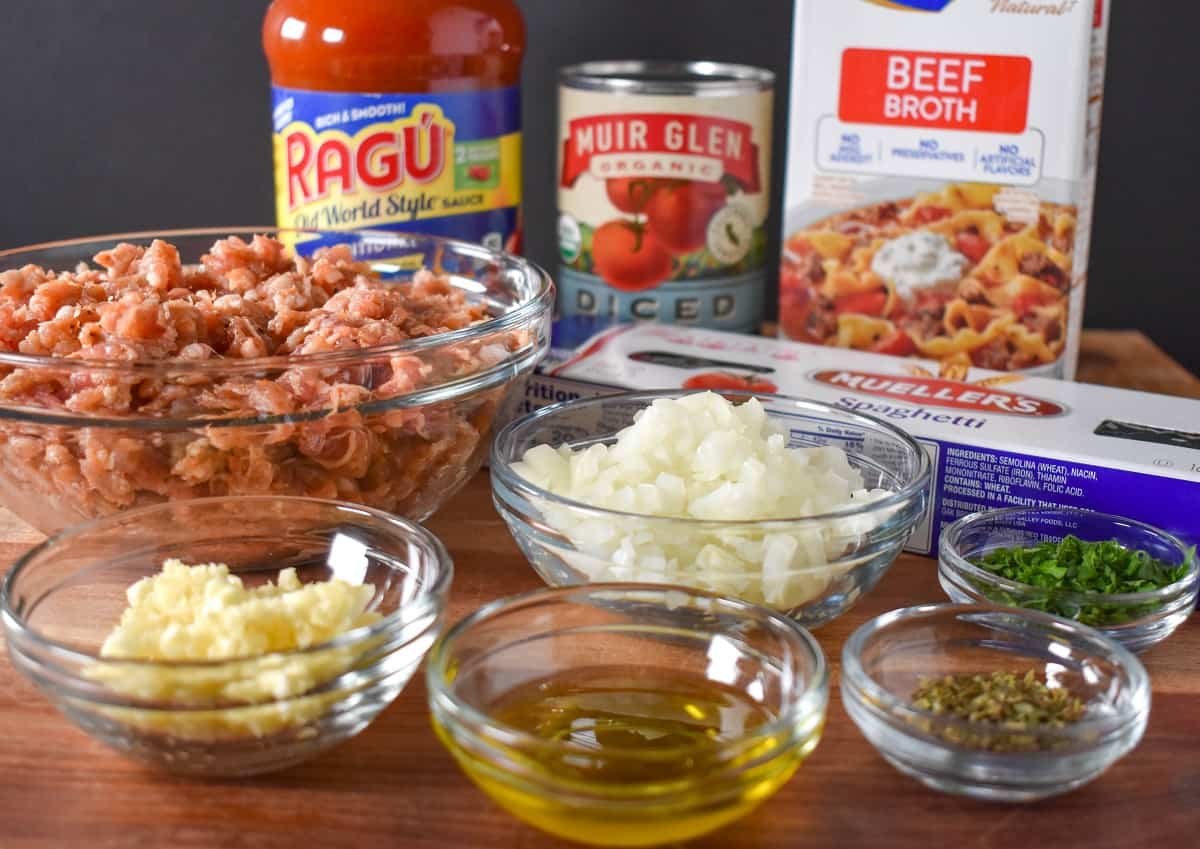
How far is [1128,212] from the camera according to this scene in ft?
6.93

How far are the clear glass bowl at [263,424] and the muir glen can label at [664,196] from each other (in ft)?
1.72

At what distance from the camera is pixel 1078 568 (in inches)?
44.4

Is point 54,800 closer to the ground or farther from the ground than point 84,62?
closer to the ground

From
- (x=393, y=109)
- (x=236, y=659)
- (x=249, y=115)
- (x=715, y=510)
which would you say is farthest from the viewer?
(x=249, y=115)

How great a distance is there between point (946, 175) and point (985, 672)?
812mm

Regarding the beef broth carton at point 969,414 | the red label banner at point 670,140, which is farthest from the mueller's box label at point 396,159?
the beef broth carton at point 969,414

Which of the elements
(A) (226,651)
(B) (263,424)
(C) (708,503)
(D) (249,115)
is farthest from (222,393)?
(D) (249,115)

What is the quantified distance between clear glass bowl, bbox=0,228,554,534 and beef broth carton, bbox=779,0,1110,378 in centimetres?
59

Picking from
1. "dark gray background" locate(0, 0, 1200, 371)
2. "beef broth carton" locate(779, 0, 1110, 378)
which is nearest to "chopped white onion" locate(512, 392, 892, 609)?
Result: "beef broth carton" locate(779, 0, 1110, 378)

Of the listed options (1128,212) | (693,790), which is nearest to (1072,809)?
(693,790)

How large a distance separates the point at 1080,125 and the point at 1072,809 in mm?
938

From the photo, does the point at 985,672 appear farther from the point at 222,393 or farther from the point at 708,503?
the point at 222,393

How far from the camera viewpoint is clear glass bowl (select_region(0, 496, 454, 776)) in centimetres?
84

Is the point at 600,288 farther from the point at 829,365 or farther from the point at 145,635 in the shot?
the point at 145,635
